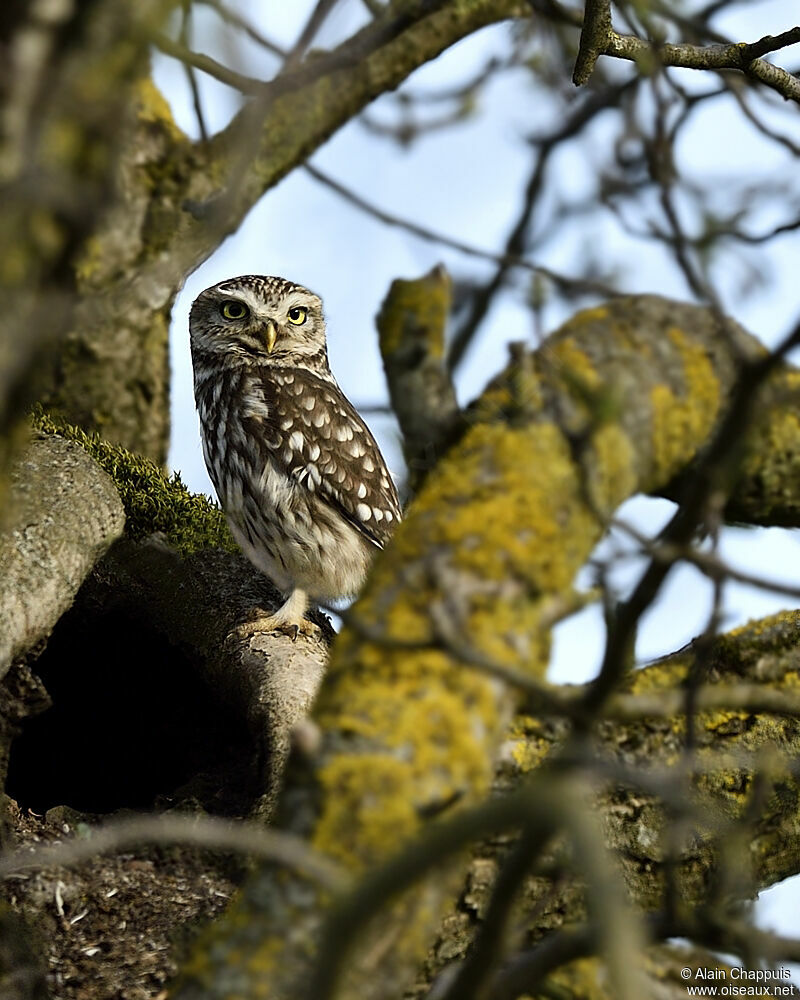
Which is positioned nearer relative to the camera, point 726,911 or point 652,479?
point 726,911

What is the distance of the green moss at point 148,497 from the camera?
169 inches

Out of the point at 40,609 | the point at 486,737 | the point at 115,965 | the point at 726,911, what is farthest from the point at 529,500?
the point at 40,609

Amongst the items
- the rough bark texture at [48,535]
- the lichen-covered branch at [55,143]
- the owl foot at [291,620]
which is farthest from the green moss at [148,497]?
the lichen-covered branch at [55,143]

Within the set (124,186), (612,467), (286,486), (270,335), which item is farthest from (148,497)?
(612,467)

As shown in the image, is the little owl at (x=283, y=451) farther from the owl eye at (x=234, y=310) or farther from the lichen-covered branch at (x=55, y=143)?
the lichen-covered branch at (x=55, y=143)

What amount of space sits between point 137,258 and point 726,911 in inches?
134

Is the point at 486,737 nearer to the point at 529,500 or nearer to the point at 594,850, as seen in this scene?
the point at 529,500

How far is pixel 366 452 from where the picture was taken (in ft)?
16.9

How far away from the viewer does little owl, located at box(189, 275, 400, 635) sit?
15.8ft

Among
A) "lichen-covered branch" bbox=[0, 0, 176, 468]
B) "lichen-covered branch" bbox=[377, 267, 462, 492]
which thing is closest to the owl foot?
"lichen-covered branch" bbox=[377, 267, 462, 492]

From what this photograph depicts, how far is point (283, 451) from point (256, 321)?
804 millimetres

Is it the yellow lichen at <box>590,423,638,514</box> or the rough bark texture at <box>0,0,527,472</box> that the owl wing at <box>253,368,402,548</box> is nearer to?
the rough bark texture at <box>0,0,527,472</box>

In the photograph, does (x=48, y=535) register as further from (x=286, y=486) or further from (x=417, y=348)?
(x=417, y=348)

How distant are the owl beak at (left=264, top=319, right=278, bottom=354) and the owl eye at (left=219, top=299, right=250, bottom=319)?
0.50 feet
